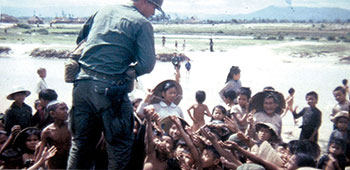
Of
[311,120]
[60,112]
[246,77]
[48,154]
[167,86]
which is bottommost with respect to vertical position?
[246,77]

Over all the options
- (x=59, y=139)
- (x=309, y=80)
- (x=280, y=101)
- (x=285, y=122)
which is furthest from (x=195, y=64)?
(x=59, y=139)

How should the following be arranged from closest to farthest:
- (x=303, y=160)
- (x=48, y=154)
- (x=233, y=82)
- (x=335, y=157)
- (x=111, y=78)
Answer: (x=111, y=78) → (x=303, y=160) → (x=48, y=154) → (x=335, y=157) → (x=233, y=82)

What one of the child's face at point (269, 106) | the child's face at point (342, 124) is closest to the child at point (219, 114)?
the child's face at point (269, 106)

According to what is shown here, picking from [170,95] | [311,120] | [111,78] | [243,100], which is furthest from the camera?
[311,120]

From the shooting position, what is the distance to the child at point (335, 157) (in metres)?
3.72

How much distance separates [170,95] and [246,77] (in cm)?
1216

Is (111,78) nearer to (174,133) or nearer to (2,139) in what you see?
(174,133)

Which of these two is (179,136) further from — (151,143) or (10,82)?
(10,82)

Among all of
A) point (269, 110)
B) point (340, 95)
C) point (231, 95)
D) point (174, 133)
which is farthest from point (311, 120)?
point (174, 133)

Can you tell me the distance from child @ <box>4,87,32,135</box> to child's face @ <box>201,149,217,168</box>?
279cm

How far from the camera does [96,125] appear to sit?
2.83 meters

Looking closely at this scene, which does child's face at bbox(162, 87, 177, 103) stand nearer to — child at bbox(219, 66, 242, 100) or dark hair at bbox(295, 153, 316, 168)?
child at bbox(219, 66, 242, 100)

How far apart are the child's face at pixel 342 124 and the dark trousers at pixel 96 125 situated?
10.3 ft

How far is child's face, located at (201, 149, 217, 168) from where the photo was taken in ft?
11.8
